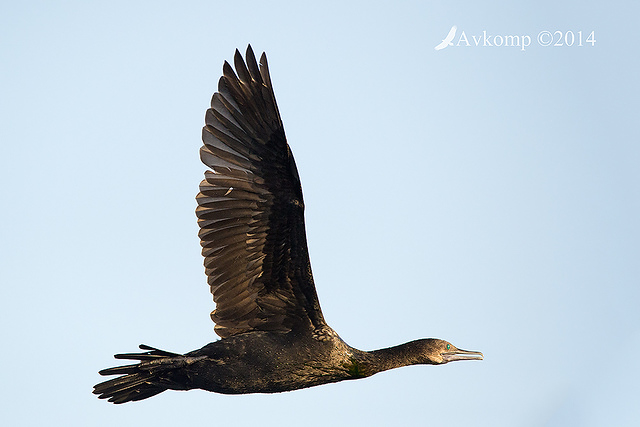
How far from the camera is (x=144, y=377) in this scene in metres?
8.71

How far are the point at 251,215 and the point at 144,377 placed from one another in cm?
184

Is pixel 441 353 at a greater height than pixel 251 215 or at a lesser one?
lesser

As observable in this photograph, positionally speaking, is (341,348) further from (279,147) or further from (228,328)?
(279,147)

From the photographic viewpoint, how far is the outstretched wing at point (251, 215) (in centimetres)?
850

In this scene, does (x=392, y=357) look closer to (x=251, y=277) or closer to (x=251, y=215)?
(x=251, y=277)

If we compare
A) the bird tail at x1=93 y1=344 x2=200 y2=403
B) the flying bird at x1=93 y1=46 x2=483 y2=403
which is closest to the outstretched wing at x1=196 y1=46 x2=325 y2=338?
the flying bird at x1=93 y1=46 x2=483 y2=403

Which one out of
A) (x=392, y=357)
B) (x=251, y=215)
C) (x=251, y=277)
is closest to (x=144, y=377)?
(x=251, y=277)

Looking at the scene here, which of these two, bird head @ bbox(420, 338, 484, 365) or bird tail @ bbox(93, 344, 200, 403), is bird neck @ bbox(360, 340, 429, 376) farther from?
bird tail @ bbox(93, 344, 200, 403)

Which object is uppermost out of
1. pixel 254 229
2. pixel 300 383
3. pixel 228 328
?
pixel 254 229

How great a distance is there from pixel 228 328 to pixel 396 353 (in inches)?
67.1

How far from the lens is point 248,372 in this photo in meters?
8.70

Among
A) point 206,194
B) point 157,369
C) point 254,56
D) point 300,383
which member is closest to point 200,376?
point 157,369

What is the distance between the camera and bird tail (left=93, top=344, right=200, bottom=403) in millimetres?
8602

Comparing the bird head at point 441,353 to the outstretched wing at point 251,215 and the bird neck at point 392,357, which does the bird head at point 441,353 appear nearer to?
the bird neck at point 392,357
